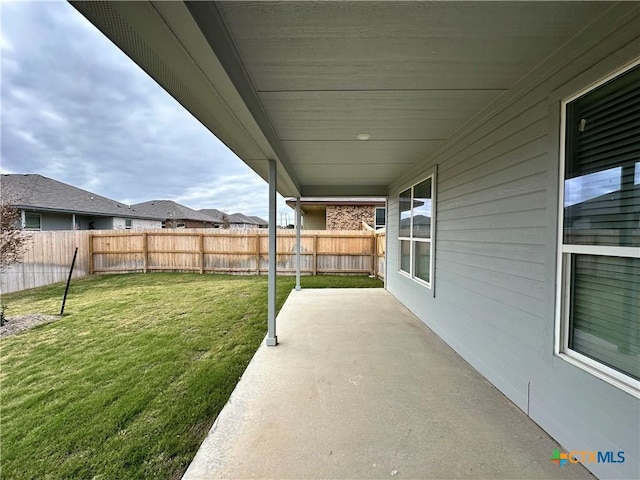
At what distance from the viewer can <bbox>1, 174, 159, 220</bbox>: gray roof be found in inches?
440

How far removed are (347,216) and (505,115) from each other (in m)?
9.90

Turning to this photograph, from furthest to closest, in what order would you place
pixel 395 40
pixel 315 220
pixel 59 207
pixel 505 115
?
1. pixel 315 220
2. pixel 59 207
3. pixel 505 115
4. pixel 395 40

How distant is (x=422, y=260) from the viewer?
15.3 feet

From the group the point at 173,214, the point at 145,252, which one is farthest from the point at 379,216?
the point at 173,214

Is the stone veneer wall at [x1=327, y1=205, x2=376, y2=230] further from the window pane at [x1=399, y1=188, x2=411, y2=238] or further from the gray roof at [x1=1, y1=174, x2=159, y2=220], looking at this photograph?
the gray roof at [x1=1, y1=174, x2=159, y2=220]

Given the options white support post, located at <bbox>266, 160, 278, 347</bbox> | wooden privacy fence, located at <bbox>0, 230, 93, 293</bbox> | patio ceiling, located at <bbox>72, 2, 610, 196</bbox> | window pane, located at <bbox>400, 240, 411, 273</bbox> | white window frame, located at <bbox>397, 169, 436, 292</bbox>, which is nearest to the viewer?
patio ceiling, located at <bbox>72, 2, 610, 196</bbox>

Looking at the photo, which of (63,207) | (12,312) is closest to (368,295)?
(12,312)

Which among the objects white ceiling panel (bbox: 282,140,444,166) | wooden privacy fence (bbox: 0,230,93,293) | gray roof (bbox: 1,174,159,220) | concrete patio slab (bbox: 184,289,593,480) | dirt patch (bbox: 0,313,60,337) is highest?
gray roof (bbox: 1,174,159,220)

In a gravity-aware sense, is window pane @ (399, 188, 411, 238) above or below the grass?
above

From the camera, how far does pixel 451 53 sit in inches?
67.6

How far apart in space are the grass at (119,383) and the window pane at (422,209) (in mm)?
3093

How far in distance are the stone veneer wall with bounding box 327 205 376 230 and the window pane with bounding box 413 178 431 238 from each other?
7282 mm

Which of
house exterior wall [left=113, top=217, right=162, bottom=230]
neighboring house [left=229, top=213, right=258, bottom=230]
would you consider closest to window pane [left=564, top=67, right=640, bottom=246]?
house exterior wall [left=113, top=217, right=162, bottom=230]

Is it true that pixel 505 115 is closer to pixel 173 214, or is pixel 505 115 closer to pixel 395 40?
pixel 395 40
